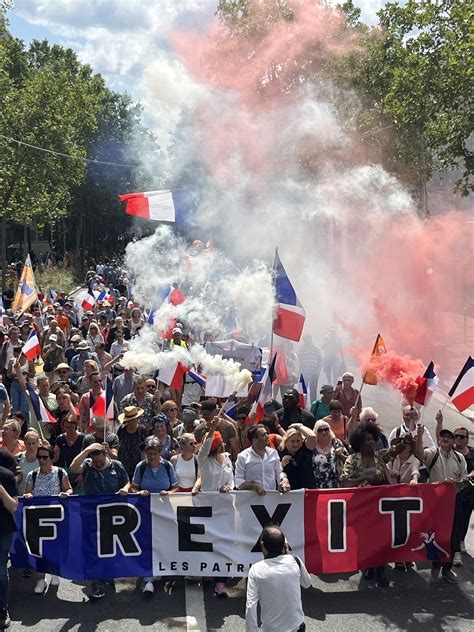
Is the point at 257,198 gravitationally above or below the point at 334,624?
above

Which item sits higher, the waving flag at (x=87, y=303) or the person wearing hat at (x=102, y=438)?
the waving flag at (x=87, y=303)

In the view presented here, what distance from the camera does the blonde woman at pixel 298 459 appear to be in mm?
7371

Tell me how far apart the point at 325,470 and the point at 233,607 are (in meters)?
1.57

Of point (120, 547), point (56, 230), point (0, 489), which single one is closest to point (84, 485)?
point (120, 547)

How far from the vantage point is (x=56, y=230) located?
59719 millimetres

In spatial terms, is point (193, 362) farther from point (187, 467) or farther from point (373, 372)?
point (187, 467)

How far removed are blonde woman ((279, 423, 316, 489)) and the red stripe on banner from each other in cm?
25

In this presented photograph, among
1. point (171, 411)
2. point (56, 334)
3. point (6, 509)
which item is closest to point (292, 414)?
point (171, 411)

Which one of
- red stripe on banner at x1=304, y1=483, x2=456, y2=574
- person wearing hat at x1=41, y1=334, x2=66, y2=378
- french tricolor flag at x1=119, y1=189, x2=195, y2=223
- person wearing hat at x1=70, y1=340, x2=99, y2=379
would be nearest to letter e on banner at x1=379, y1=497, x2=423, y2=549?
red stripe on banner at x1=304, y1=483, x2=456, y2=574

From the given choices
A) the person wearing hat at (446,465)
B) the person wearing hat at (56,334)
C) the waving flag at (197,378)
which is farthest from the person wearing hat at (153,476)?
the person wearing hat at (56,334)

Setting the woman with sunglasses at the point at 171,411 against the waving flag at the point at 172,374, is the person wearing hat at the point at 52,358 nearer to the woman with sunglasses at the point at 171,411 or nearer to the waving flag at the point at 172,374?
the waving flag at the point at 172,374

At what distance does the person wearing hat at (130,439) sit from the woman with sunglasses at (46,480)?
872mm

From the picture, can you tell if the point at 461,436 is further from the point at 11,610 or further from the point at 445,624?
the point at 11,610

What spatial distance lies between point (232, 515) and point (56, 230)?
5504 centimetres
